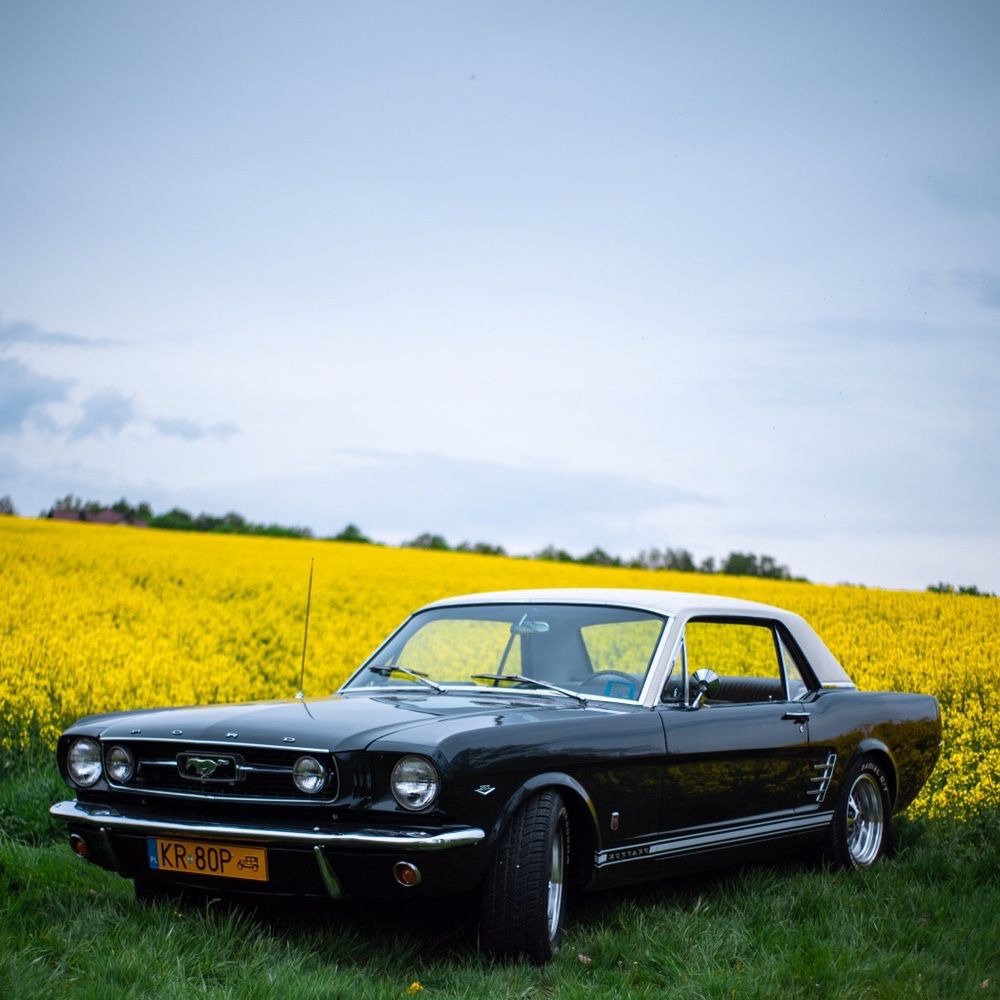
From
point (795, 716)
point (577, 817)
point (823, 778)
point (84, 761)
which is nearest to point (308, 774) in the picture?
point (577, 817)

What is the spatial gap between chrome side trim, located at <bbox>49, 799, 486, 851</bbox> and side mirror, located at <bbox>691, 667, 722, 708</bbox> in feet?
5.32

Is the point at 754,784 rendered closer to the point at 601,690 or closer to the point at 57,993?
the point at 601,690

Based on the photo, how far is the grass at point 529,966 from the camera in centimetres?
471

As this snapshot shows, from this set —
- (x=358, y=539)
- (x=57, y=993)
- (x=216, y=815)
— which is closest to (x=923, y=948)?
(x=216, y=815)

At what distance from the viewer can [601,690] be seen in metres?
6.20

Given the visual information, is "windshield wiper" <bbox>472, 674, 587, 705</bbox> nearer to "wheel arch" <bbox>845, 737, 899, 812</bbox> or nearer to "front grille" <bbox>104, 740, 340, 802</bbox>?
"front grille" <bbox>104, 740, 340, 802</bbox>

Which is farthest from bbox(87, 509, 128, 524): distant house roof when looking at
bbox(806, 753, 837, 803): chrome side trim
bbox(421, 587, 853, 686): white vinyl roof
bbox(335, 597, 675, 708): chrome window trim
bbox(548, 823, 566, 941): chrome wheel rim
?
bbox(548, 823, 566, 941): chrome wheel rim

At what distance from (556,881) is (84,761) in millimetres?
2044

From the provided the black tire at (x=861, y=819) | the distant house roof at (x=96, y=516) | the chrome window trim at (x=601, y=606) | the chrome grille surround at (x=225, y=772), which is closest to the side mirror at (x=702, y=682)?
the chrome window trim at (x=601, y=606)

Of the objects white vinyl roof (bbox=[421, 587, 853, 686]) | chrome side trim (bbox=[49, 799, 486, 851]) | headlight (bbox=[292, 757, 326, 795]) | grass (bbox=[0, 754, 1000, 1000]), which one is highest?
white vinyl roof (bbox=[421, 587, 853, 686])

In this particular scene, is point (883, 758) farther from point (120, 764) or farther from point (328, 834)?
point (120, 764)

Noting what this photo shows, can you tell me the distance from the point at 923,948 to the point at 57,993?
11.1 ft

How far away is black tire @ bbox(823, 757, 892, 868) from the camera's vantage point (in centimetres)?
Answer: 716

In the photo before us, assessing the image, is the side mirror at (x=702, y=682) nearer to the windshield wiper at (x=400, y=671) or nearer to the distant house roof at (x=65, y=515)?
the windshield wiper at (x=400, y=671)
